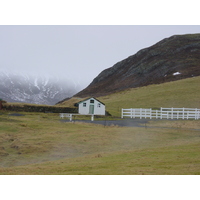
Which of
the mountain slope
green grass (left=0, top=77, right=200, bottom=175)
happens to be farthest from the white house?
the mountain slope

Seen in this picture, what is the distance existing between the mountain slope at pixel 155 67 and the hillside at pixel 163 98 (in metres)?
23.1

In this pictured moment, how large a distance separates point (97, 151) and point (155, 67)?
418ft

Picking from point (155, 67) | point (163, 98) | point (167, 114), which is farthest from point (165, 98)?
point (155, 67)

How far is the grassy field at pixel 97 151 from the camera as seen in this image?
1398 centimetres

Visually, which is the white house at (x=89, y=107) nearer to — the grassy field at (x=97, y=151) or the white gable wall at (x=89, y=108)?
the white gable wall at (x=89, y=108)

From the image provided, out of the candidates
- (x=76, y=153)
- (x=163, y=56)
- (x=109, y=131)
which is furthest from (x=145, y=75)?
(x=76, y=153)

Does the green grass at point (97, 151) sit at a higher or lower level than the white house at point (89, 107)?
lower

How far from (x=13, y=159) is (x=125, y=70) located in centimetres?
15199

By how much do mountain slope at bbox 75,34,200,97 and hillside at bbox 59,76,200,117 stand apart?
23.1 meters

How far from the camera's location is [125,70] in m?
170

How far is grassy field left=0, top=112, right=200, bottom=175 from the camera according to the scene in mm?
13984

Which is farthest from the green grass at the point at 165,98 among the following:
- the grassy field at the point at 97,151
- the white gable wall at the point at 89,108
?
the grassy field at the point at 97,151

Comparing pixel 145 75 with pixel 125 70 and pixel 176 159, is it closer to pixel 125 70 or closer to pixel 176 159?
pixel 125 70

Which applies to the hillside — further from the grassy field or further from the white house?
the grassy field
